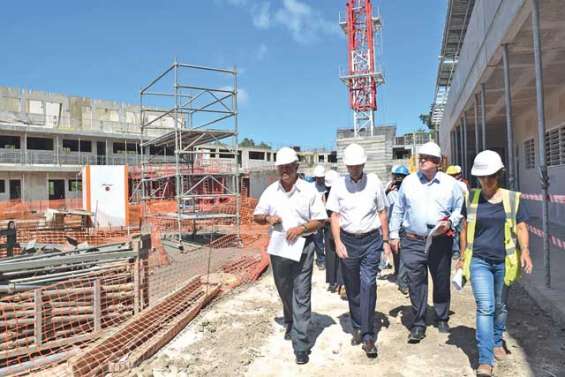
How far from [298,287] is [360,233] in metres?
0.75

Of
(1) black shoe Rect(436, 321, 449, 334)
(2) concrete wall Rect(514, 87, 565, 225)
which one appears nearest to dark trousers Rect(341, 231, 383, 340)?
(1) black shoe Rect(436, 321, 449, 334)

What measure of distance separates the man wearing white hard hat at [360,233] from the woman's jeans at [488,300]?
0.88 metres

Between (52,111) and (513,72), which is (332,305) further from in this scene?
(52,111)

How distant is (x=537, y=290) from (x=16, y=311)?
232 inches

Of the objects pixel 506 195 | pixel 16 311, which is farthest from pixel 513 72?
pixel 16 311

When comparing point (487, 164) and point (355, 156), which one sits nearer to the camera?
point (487, 164)

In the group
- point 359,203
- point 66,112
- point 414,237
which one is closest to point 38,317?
point 359,203

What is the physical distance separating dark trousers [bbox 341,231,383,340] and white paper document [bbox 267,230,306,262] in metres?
0.45

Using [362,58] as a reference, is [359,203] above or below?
below

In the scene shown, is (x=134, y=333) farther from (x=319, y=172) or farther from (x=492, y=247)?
(x=319, y=172)

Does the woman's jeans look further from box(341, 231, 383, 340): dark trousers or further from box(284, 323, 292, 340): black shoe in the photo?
box(284, 323, 292, 340): black shoe

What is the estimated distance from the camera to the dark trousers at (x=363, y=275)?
3.93 meters

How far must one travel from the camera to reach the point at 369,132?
43.0 meters

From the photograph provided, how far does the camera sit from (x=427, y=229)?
4125mm
